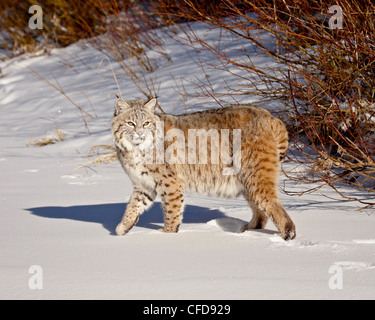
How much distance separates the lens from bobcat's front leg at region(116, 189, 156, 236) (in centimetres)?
393

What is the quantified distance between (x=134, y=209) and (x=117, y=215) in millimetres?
396

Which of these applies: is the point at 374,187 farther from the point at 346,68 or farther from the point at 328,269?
the point at 328,269

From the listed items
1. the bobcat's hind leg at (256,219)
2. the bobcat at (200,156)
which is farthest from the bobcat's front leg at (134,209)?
the bobcat's hind leg at (256,219)

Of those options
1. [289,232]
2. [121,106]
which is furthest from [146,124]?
[289,232]

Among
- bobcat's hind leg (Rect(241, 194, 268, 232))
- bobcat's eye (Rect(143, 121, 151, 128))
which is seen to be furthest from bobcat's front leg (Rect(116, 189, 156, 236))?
bobcat's hind leg (Rect(241, 194, 268, 232))

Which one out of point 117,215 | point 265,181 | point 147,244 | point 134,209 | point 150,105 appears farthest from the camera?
point 117,215

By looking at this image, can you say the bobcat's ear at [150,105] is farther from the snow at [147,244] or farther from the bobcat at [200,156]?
the snow at [147,244]

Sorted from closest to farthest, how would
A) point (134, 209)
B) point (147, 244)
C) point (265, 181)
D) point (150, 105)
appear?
point (147, 244), point (265, 181), point (134, 209), point (150, 105)

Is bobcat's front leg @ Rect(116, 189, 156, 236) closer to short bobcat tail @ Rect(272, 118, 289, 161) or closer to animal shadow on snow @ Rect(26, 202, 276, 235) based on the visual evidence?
animal shadow on snow @ Rect(26, 202, 276, 235)

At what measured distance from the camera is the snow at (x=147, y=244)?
9.12 ft

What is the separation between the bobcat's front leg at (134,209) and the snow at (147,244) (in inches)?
3.3

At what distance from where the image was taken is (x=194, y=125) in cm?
417

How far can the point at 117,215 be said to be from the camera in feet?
14.6

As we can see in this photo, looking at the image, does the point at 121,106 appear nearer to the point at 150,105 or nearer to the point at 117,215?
the point at 150,105
